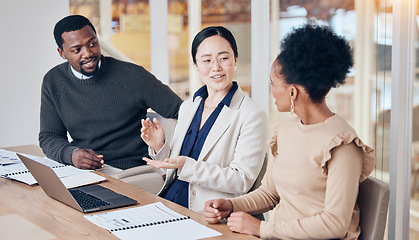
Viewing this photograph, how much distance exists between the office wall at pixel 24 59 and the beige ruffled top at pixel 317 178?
2.85 meters

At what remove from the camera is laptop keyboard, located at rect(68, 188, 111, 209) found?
5.92 feet

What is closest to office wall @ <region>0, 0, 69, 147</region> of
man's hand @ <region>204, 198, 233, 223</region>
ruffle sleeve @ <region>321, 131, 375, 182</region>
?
man's hand @ <region>204, 198, 233, 223</region>

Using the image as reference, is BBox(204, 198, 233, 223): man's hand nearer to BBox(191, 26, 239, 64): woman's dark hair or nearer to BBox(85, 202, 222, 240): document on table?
BBox(85, 202, 222, 240): document on table

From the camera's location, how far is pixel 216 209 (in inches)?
63.9

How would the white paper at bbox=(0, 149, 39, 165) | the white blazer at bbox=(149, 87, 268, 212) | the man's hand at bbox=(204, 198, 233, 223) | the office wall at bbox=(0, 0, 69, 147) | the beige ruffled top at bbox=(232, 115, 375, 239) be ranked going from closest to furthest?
1. the beige ruffled top at bbox=(232, 115, 375, 239)
2. the man's hand at bbox=(204, 198, 233, 223)
3. the white blazer at bbox=(149, 87, 268, 212)
4. the white paper at bbox=(0, 149, 39, 165)
5. the office wall at bbox=(0, 0, 69, 147)

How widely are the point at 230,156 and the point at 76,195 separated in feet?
1.99

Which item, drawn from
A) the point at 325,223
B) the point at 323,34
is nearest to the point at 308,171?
the point at 325,223

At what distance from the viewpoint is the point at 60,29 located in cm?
272

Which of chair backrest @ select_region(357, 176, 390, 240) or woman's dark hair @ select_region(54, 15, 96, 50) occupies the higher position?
woman's dark hair @ select_region(54, 15, 96, 50)

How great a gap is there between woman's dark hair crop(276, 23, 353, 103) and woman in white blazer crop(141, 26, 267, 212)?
1.76 feet

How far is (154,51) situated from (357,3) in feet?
6.41

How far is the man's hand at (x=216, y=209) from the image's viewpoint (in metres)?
1.62

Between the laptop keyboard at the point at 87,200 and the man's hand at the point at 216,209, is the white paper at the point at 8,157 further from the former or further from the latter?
the man's hand at the point at 216,209

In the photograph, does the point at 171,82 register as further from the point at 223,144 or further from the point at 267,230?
the point at 267,230
